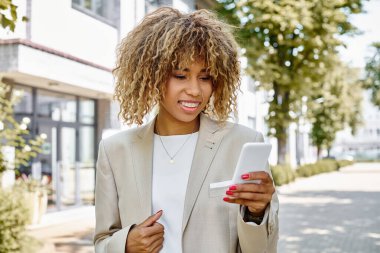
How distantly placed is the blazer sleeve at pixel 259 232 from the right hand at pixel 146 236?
258 millimetres

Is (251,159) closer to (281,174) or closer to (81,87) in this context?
(81,87)

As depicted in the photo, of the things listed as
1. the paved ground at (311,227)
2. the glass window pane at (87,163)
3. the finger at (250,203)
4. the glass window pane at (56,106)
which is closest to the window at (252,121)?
the paved ground at (311,227)

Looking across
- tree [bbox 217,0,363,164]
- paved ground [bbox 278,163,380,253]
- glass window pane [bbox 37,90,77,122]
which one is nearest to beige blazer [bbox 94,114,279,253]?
paved ground [bbox 278,163,380,253]

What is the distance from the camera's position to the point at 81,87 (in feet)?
36.3

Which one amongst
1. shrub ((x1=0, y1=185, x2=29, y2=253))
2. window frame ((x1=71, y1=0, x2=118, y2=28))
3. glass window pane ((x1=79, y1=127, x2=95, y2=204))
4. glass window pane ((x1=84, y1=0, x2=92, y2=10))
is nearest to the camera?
shrub ((x1=0, y1=185, x2=29, y2=253))

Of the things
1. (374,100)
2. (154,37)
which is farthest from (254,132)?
(374,100)

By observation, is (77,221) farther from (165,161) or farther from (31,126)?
(165,161)

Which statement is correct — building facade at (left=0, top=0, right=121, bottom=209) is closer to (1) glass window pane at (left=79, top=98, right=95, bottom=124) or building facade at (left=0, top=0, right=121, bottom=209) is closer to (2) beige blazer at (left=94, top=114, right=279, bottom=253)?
(1) glass window pane at (left=79, top=98, right=95, bottom=124)

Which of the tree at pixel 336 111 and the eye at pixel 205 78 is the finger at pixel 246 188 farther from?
the tree at pixel 336 111

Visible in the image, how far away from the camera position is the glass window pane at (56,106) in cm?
1109

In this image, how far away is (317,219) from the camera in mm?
11227

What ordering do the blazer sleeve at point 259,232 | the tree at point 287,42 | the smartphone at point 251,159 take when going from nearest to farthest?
1. the smartphone at point 251,159
2. the blazer sleeve at point 259,232
3. the tree at point 287,42

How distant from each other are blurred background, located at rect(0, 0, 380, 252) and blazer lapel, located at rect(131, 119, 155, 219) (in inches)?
28.0

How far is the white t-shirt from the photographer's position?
1.77m
